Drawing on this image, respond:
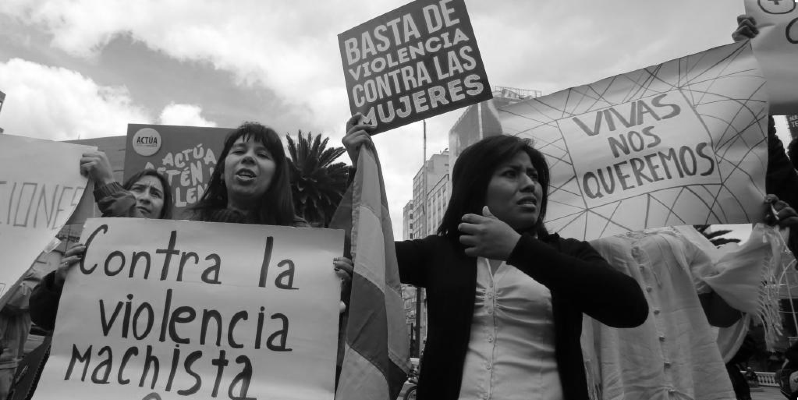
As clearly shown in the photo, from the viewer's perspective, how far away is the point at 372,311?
178cm

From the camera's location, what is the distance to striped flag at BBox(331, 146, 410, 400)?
1702mm

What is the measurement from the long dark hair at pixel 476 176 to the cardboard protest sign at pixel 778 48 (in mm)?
1628

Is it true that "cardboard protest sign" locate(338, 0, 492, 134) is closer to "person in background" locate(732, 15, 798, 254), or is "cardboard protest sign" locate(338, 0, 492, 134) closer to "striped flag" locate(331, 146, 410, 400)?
"striped flag" locate(331, 146, 410, 400)

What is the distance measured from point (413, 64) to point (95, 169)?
1519 millimetres

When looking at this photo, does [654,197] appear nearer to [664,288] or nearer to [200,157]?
[664,288]

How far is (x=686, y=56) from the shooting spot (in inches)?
108

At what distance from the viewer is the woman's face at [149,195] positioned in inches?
105

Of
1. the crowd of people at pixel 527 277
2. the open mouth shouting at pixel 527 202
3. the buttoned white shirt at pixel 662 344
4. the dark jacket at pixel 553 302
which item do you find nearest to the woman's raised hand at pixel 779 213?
the crowd of people at pixel 527 277

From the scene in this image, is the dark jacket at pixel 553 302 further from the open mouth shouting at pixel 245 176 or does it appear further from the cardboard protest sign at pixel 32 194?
the cardboard protest sign at pixel 32 194

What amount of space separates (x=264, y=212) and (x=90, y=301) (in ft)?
2.32

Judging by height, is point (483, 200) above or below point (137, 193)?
below

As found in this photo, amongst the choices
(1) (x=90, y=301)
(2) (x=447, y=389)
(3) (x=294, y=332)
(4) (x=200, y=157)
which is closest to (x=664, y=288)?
(2) (x=447, y=389)

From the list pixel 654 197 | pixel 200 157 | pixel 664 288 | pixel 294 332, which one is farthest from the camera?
pixel 200 157

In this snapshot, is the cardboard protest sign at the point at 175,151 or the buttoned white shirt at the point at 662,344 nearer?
the buttoned white shirt at the point at 662,344
